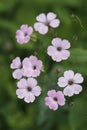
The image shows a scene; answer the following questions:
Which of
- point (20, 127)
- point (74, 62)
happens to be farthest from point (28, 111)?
point (74, 62)

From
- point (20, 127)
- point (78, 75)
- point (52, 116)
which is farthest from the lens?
point (20, 127)

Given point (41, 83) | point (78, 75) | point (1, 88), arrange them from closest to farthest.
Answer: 1. point (78, 75)
2. point (41, 83)
3. point (1, 88)

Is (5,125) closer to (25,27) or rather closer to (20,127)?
(20,127)

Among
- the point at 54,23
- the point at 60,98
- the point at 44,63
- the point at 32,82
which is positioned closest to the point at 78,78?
the point at 60,98

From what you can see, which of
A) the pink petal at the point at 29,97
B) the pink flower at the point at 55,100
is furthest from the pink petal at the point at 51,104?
the pink petal at the point at 29,97

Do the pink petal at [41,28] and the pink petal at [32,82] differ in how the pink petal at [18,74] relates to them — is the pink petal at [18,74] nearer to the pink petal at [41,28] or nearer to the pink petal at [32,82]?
the pink petal at [32,82]

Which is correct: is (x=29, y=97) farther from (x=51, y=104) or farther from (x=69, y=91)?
(x=69, y=91)
